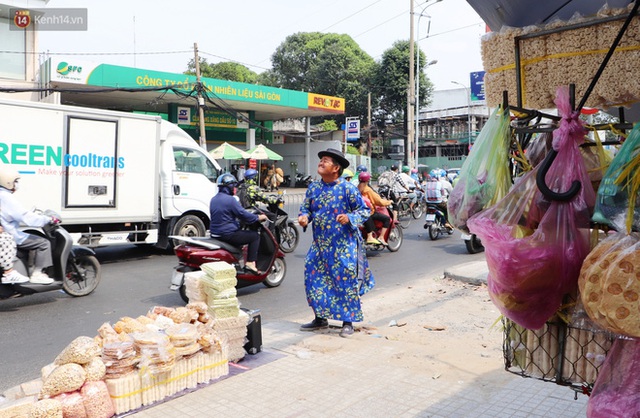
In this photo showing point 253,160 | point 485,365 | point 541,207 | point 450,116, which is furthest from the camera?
point 450,116

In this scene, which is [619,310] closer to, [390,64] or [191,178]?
[191,178]

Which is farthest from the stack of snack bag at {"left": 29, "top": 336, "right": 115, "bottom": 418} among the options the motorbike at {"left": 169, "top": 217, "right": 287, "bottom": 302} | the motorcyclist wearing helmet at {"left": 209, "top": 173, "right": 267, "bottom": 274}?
the motorcyclist wearing helmet at {"left": 209, "top": 173, "right": 267, "bottom": 274}

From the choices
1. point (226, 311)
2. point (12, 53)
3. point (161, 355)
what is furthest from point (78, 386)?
point (12, 53)

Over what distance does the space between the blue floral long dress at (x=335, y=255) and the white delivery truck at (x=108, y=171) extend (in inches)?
207

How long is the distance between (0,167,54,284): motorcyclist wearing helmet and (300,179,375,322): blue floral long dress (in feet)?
11.0

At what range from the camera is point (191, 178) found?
34.7 feet

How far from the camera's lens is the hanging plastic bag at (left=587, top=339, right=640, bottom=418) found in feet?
5.50

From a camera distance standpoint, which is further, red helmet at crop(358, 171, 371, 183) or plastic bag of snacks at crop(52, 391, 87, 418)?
red helmet at crop(358, 171, 371, 183)

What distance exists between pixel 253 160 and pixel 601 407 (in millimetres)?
23698

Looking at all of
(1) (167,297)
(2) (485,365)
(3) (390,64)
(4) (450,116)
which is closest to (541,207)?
(2) (485,365)

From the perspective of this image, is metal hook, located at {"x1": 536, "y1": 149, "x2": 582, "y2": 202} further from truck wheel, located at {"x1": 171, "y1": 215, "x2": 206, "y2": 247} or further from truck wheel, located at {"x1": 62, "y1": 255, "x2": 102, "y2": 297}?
truck wheel, located at {"x1": 171, "y1": 215, "x2": 206, "y2": 247}

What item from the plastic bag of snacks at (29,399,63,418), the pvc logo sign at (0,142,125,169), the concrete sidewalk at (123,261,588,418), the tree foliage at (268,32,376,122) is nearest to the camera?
the plastic bag of snacks at (29,399,63,418)

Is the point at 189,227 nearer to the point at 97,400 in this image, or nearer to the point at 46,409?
the point at 97,400

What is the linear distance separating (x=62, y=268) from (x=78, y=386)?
3787 mm
